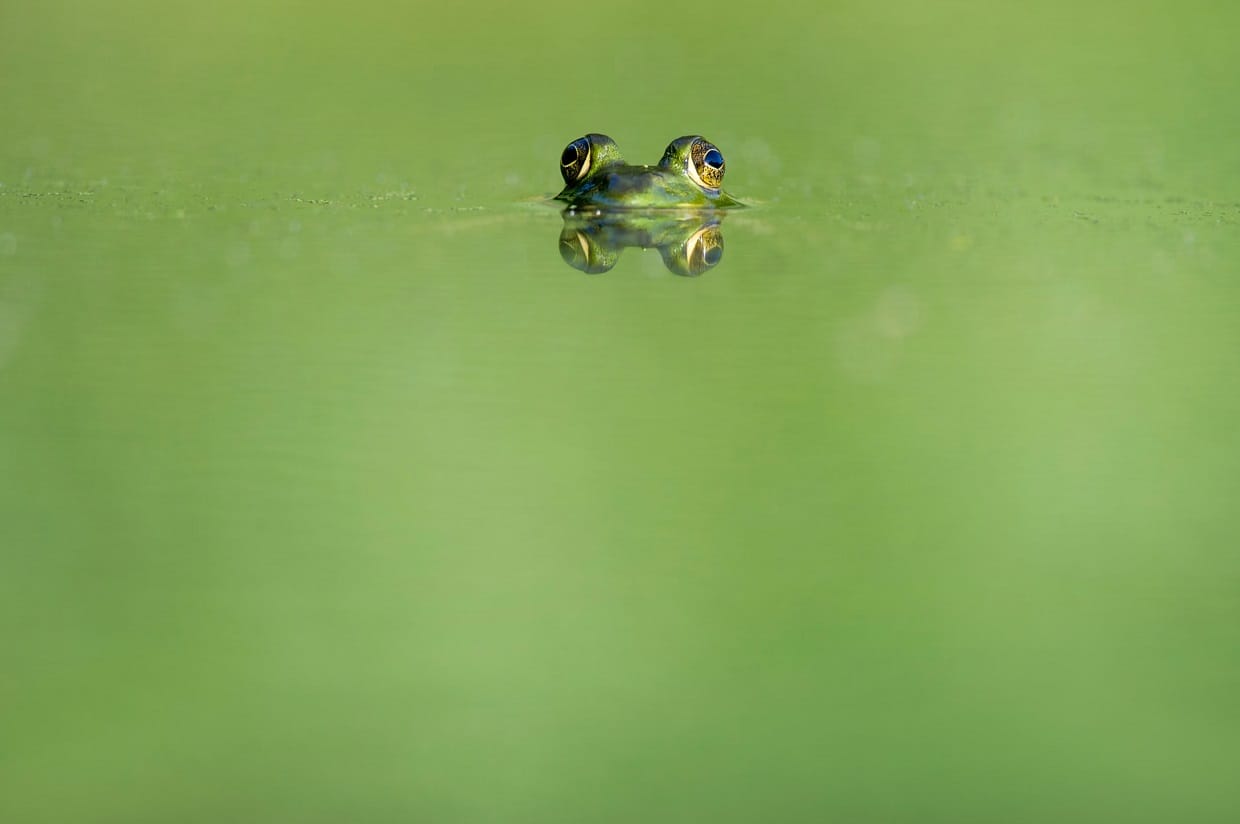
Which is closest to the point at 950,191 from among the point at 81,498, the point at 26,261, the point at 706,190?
the point at 706,190

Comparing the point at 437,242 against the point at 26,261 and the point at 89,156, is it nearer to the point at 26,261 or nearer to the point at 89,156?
the point at 26,261

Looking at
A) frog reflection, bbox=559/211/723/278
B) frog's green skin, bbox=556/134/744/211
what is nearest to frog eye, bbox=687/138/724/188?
frog's green skin, bbox=556/134/744/211

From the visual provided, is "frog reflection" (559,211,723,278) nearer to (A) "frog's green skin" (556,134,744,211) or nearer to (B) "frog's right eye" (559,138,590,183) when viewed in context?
(A) "frog's green skin" (556,134,744,211)

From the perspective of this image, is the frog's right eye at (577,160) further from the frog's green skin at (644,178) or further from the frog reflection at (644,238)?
the frog reflection at (644,238)

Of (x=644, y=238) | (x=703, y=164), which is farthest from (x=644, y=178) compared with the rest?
(x=644, y=238)

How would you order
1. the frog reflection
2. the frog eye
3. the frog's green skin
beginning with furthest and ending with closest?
the frog eye < the frog's green skin < the frog reflection

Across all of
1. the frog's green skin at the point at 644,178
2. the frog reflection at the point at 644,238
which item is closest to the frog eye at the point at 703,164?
the frog's green skin at the point at 644,178

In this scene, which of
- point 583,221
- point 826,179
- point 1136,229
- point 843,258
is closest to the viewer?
point 843,258

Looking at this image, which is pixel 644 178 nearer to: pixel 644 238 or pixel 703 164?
pixel 703 164
